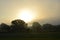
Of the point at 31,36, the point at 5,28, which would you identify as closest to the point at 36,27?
the point at 31,36

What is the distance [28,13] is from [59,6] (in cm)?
26

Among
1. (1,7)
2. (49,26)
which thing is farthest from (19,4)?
(49,26)

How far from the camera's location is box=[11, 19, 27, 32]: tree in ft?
4.02

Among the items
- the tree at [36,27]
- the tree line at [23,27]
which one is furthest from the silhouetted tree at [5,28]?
the tree at [36,27]

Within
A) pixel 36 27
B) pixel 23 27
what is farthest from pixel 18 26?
pixel 36 27

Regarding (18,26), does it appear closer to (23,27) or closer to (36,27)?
(23,27)

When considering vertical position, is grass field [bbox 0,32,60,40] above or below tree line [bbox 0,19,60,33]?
below

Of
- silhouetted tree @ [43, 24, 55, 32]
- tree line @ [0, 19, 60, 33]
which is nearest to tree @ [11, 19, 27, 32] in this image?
tree line @ [0, 19, 60, 33]

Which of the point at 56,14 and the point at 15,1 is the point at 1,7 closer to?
the point at 15,1

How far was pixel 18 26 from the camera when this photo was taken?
48.3 inches

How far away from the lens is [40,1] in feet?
4.31

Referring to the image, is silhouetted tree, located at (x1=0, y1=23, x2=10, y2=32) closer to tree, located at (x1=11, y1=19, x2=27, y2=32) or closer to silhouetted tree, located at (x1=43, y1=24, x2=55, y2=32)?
tree, located at (x1=11, y1=19, x2=27, y2=32)

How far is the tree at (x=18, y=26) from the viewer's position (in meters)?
1.22

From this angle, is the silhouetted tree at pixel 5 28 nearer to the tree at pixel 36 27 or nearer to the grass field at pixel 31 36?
the grass field at pixel 31 36
